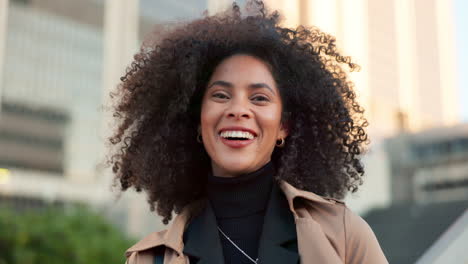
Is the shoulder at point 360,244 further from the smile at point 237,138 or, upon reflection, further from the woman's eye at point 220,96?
the woman's eye at point 220,96

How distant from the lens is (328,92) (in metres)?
3.11

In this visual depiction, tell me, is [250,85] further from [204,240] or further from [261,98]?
[204,240]

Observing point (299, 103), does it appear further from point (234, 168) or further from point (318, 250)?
point (318, 250)

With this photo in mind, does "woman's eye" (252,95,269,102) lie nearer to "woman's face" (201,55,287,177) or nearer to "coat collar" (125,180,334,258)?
"woman's face" (201,55,287,177)

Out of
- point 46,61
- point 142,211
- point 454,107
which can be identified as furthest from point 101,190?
point 454,107

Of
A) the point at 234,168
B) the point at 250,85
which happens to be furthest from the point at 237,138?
the point at 250,85

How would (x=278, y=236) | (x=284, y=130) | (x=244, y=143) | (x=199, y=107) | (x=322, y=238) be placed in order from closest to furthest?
1. (x=322, y=238)
2. (x=278, y=236)
3. (x=244, y=143)
4. (x=284, y=130)
5. (x=199, y=107)

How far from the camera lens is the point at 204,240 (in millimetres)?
2664

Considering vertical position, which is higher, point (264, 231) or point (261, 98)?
point (261, 98)

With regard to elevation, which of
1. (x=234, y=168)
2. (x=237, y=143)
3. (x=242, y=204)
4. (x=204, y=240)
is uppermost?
(x=237, y=143)

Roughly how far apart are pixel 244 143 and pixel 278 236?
419mm

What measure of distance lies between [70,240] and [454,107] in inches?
3850

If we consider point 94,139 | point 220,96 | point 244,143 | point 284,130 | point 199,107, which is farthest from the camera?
point 94,139

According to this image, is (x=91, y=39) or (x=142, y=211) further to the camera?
(x=91, y=39)
